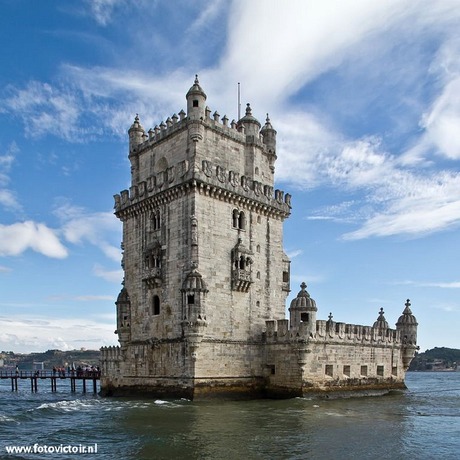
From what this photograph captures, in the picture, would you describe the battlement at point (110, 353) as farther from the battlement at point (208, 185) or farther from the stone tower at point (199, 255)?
the battlement at point (208, 185)

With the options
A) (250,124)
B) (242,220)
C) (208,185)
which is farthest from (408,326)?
(208,185)

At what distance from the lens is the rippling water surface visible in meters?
22.0

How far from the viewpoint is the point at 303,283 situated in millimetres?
39875

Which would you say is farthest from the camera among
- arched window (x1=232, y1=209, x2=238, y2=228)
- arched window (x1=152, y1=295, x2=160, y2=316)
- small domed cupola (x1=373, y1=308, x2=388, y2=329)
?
small domed cupola (x1=373, y1=308, x2=388, y2=329)

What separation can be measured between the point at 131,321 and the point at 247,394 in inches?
399

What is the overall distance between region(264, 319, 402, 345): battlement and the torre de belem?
89 millimetres

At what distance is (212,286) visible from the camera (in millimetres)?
38125

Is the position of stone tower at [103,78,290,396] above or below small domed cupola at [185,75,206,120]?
below

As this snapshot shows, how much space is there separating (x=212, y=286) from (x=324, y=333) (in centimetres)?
878

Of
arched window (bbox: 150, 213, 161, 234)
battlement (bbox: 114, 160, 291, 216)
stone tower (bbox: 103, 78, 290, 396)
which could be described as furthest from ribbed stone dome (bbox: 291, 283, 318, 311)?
arched window (bbox: 150, 213, 161, 234)

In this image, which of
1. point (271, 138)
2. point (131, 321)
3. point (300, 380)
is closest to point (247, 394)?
point (300, 380)

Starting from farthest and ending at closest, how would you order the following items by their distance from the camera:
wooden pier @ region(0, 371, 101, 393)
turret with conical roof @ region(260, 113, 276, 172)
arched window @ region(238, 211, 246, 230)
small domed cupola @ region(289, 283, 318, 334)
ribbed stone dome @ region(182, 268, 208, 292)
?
1. wooden pier @ region(0, 371, 101, 393)
2. turret with conical roof @ region(260, 113, 276, 172)
3. arched window @ region(238, 211, 246, 230)
4. small domed cupola @ region(289, 283, 318, 334)
5. ribbed stone dome @ region(182, 268, 208, 292)

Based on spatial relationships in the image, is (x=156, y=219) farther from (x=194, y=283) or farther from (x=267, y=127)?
(x=267, y=127)

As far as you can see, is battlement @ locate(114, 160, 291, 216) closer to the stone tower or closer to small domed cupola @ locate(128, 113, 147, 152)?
the stone tower
